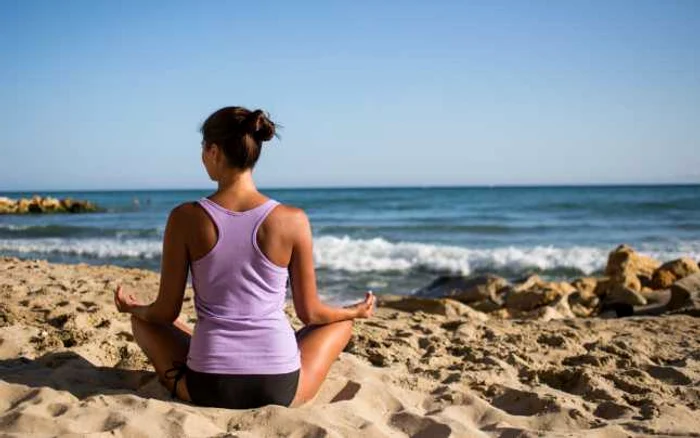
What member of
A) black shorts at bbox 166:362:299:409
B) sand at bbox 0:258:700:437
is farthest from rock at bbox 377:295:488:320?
black shorts at bbox 166:362:299:409

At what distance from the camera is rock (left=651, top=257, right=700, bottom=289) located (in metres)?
9.41

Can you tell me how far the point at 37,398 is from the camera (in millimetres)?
3174

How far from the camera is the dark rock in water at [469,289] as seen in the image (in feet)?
29.7

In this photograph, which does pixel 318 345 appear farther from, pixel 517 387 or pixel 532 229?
pixel 532 229

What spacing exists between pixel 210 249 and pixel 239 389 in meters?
0.67

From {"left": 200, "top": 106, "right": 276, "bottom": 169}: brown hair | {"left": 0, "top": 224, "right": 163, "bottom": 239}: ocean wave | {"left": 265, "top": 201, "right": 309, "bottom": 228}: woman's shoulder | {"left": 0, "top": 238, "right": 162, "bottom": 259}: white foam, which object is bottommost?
{"left": 0, "top": 224, "right": 163, "bottom": 239}: ocean wave

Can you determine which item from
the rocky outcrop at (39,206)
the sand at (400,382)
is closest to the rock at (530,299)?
the sand at (400,382)

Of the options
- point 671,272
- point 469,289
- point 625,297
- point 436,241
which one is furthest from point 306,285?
point 436,241

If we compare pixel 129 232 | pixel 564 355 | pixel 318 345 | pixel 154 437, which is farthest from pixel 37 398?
pixel 129 232

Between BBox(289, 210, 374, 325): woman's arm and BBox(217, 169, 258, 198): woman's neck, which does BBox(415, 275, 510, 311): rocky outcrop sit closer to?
BBox(289, 210, 374, 325): woman's arm

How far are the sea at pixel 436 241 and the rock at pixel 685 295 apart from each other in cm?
431

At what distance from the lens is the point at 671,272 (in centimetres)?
959

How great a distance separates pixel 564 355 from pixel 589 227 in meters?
20.3

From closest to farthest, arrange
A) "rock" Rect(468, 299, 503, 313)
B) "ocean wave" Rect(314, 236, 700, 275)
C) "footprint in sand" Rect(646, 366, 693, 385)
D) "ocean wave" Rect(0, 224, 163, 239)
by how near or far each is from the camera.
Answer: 1. "footprint in sand" Rect(646, 366, 693, 385)
2. "rock" Rect(468, 299, 503, 313)
3. "ocean wave" Rect(314, 236, 700, 275)
4. "ocean wave" Rect(0, 224, 163, 239)
